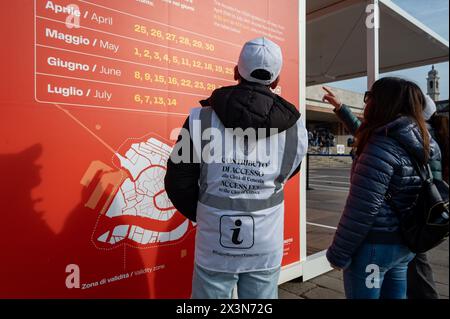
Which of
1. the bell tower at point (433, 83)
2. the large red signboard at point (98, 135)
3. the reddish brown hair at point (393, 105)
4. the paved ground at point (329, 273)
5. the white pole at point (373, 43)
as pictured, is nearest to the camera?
the reddish brown hair at point (393, 105)

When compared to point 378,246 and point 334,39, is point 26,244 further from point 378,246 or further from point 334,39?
point 334,39

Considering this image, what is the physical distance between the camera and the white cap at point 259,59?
54.4 inches

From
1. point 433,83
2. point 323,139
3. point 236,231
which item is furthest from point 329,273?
point 433,83

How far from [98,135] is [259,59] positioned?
3.89 feet

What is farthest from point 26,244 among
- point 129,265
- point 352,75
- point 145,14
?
Result: point 352,75

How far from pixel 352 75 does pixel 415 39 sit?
115 inches

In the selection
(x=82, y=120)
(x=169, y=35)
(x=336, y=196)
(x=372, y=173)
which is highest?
(x=169, y=35)

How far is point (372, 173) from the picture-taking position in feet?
5.00

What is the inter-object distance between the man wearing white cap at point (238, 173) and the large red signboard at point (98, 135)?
2.82 feet

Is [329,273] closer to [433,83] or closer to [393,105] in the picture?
[393,105]

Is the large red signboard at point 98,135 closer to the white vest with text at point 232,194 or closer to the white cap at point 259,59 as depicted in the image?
the white vest with text at point 232,194

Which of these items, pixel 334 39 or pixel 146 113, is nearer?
pixel 146 113

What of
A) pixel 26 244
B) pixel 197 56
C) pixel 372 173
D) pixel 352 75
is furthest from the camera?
pixel 352 75

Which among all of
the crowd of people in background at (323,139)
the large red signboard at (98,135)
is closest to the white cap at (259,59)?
the large red signboard at (98,135)
